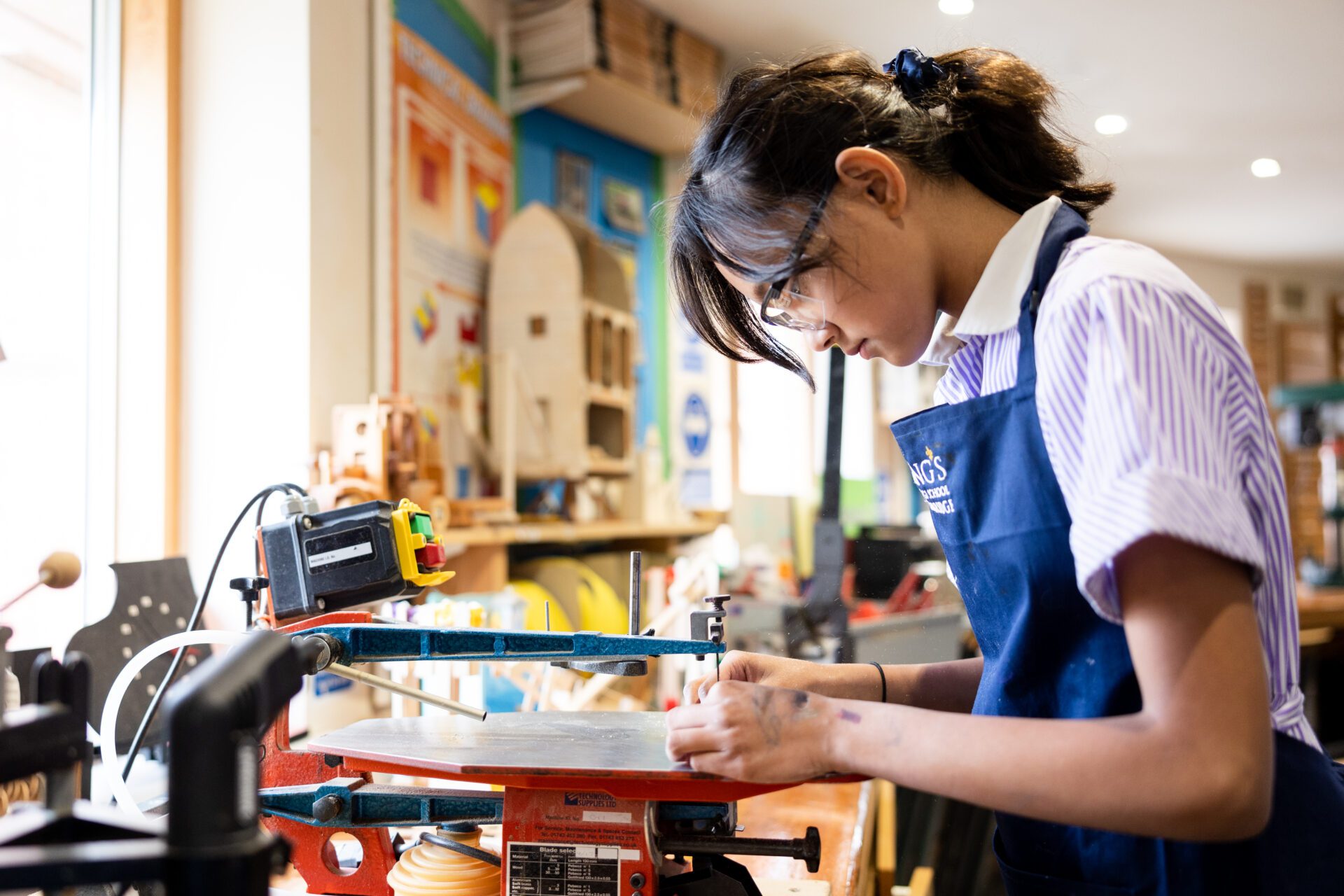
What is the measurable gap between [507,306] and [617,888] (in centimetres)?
230

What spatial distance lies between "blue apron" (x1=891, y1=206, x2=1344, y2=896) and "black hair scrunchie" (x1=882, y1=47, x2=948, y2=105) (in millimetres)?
202

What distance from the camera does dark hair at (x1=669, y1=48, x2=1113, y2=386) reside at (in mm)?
996

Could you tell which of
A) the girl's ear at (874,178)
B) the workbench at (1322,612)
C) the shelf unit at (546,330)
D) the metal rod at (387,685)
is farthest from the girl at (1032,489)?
the workbench at (1322,612)

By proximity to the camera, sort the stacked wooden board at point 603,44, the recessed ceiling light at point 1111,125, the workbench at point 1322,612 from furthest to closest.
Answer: the recessed ceiling light at point 1111,125 < the workbench at point 1322,612 < the stacked wooden board at point 603,44

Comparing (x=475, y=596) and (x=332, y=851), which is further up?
(x=475, y=596)

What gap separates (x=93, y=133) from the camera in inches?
76.5

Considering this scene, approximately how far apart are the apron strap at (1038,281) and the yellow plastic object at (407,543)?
0.72 m

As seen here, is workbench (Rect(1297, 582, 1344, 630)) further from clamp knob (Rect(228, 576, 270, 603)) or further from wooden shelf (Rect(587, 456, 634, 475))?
clamp knob (Rect(228, 576, 270, 603))

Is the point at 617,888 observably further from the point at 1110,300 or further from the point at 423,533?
the point at 1110,300

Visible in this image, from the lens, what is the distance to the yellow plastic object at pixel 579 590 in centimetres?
310

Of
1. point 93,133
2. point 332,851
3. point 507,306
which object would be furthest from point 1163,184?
point 332,851

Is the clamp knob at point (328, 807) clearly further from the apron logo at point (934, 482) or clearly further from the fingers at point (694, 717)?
the apron logo at point (934, 482)

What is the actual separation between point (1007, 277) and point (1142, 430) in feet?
0.96

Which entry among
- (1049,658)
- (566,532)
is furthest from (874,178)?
(566,532)
